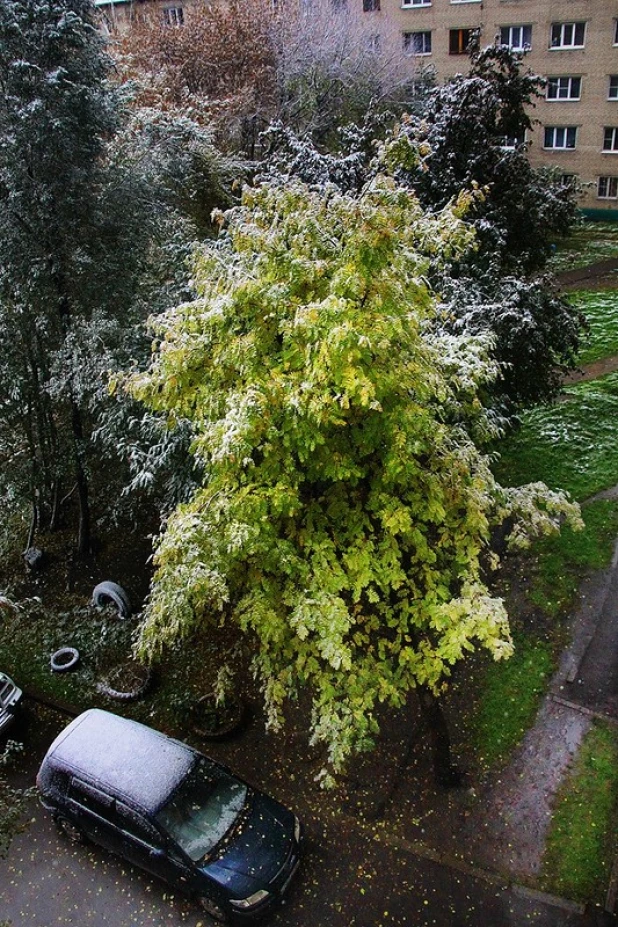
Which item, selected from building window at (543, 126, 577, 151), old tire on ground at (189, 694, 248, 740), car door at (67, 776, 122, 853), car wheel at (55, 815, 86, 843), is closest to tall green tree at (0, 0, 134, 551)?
old tire on ground at (189, 694, 248, 740)

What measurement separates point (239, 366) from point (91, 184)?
699 centimetres

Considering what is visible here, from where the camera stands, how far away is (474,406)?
7055 millimetres

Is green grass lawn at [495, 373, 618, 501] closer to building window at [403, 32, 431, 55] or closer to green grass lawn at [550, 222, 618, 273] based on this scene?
green grass lawn at [550, 222, 618, 273]

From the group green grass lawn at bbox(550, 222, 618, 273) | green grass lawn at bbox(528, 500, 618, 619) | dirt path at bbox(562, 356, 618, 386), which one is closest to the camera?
green grass lawn at bbox(528, 500, 618, 619)

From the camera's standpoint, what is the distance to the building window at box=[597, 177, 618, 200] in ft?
101

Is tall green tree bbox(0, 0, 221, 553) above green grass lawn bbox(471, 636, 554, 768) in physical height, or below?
above

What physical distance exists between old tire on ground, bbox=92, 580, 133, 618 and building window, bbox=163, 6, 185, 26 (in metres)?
20.1

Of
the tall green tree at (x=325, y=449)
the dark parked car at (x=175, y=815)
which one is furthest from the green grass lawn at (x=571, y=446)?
the dark parked car at (x=175, y=815)

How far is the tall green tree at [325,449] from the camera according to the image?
5.95 meters

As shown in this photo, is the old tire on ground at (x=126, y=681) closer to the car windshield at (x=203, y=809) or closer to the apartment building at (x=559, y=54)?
the car windshield at (x=203, y=809)

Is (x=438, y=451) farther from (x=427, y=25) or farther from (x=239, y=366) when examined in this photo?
(x=427, y=25)

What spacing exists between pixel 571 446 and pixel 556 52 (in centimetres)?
2418

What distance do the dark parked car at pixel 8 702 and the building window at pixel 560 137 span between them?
33.3m

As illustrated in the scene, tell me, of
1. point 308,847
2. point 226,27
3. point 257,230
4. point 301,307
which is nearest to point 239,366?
point 301,307
